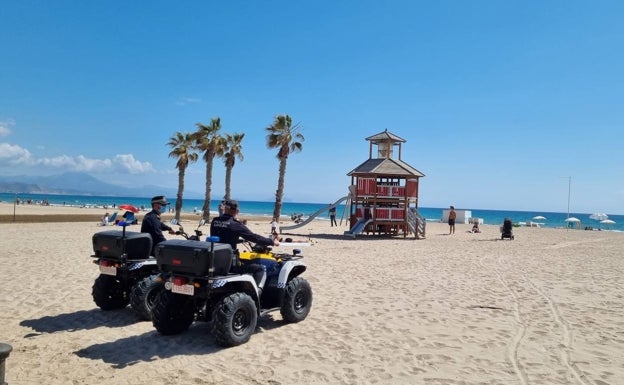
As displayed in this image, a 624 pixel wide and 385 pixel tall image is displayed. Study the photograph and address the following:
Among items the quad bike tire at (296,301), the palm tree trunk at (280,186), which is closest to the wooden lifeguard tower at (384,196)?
the palm tree trunk at (280,186)

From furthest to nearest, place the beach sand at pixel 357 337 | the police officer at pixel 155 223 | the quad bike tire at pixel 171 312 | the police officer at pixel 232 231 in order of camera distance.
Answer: the police officer at pixel 155 223, the police officer at pixel 232 231, the quad bike tire at pixel 171 312, the beach sand at pixel 357 337

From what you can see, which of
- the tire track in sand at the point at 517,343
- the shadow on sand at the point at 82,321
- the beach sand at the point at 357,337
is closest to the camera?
the beach sand at the point at 357,337

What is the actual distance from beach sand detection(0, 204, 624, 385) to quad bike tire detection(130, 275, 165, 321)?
0.67 ft

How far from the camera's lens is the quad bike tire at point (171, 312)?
6.09 meters

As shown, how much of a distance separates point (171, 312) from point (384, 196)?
20.4m

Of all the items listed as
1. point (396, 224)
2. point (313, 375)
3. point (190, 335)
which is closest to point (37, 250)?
point (190, 335)

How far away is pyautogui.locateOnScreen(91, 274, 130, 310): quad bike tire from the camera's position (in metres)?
7.43

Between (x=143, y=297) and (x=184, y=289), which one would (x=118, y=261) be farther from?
(x=184, y=289)

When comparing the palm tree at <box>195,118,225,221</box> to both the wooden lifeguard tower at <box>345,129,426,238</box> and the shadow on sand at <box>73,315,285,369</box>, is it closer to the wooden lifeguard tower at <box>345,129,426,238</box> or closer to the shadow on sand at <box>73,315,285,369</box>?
the wooden lifeguard tower at <box>345,129,426,238</box>

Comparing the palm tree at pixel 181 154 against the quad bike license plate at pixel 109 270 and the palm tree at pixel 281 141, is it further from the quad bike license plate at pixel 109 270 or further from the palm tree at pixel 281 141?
the quad bike license plate at pixel 109 270

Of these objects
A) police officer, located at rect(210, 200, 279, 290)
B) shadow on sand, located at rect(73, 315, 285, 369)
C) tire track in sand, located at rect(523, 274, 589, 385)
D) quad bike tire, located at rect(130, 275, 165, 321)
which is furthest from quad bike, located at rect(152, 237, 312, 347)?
tire track in sand, located at rect(523, 274, 589, 385)

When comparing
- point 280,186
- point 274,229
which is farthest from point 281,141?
point 274,229

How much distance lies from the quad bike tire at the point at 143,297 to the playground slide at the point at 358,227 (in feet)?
60.3

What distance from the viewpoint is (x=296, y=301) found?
23.5ft
